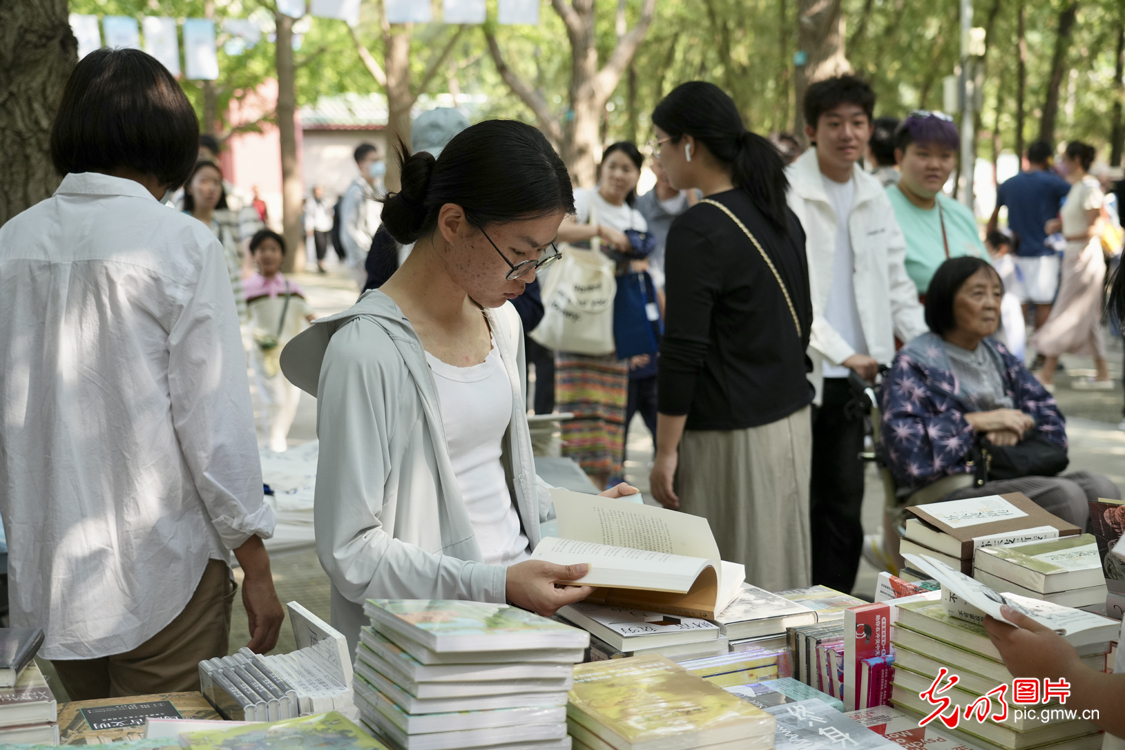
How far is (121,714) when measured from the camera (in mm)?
1791

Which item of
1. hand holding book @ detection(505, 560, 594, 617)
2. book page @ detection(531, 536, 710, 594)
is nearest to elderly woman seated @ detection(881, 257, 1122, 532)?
book page @ detection(531, 536, 710, 594)

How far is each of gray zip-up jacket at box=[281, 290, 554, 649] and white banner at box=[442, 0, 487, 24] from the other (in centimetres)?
942

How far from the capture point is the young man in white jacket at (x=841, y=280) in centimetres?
423

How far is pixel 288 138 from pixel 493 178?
1828 centimetres

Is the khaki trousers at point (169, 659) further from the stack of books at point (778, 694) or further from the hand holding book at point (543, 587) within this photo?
the stack of books at point (778, 694)

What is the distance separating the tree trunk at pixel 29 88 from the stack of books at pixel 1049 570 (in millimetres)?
2968

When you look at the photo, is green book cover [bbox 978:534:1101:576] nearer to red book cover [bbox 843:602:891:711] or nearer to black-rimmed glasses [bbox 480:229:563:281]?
red book cover [bbox 843:602:891:711]

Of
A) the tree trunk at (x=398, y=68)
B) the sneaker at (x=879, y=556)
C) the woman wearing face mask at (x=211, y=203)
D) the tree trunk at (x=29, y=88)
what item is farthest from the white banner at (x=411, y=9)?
the sneaker at (x=879, y=556)

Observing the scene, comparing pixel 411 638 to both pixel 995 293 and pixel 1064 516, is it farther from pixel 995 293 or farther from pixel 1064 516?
pixel 995 293

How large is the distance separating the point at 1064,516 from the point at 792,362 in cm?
117

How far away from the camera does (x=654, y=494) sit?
3561mm

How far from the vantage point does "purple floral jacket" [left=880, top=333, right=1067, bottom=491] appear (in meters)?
3.89

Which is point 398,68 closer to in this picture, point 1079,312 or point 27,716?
point 1079,312

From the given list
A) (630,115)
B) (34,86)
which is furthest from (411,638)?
(630,115)
